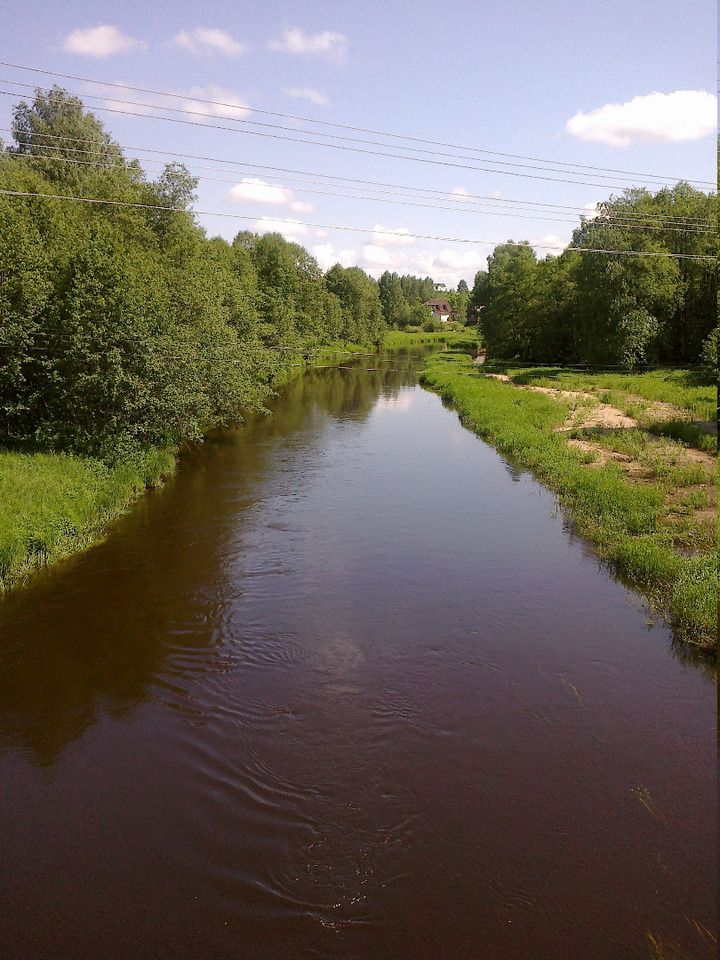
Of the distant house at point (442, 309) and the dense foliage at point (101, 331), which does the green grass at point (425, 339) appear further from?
the dense foliage at point (101, 331)

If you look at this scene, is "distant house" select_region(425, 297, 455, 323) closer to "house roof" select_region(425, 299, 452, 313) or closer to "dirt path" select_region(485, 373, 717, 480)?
"house roof" select_region(425, 299, 452, 313)

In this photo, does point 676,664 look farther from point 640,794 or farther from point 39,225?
point 39,225

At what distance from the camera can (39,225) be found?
2638 centimetres

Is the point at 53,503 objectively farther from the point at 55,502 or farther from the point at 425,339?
the point at 425,339

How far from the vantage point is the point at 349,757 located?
33.4 ft

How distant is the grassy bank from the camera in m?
14.9

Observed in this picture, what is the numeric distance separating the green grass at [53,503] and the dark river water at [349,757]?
31.5 inches

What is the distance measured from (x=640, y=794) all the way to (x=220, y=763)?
642 centimetres

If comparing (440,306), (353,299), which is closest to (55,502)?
(353,299)

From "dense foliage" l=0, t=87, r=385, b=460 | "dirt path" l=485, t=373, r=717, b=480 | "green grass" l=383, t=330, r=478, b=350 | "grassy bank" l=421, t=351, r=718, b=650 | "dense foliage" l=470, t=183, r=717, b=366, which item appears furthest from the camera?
"green grass" l=383, t=330, r=478, b=350

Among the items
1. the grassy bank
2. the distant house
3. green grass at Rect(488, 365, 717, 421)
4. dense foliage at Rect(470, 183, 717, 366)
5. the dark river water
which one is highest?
the distant house

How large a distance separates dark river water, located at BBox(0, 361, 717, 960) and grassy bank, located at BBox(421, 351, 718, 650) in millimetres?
863

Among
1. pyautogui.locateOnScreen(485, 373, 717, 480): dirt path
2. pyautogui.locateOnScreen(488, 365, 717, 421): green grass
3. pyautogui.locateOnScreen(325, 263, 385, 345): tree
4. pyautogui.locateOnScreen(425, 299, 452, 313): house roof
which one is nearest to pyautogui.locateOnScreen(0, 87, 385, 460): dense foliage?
pyautogui.locateOnScreen(485, 373, 717, 480): dirt path


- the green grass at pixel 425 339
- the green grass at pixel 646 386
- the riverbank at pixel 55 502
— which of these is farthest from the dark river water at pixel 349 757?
the green grass at pixel 425 339
